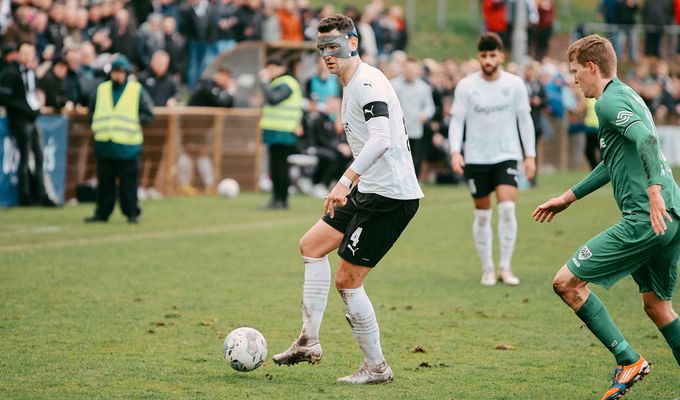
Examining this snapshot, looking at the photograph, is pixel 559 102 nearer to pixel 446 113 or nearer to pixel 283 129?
pixel 446 113

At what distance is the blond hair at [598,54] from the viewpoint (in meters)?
6.62

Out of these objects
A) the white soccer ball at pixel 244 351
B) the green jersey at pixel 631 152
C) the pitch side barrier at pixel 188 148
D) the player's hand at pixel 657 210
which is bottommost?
the pitch side barrier at pixel 188 148

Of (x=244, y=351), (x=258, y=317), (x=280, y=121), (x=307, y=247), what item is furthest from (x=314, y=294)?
(x=280, y=121)

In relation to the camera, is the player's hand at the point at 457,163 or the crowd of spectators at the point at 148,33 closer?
the player's hand at the point at 457,163

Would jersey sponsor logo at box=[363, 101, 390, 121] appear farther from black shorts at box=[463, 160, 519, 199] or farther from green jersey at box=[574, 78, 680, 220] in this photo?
black shorts at box=[463, 160, 519, 199]

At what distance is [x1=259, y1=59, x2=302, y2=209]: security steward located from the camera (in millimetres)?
18328

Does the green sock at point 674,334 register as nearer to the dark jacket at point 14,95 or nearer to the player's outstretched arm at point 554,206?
the player's outstretched arm at point 554,206


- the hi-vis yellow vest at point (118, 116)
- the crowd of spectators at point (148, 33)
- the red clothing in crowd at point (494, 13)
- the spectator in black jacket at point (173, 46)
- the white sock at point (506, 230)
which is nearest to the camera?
the white sock at point (506, 230)

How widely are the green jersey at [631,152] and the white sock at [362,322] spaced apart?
1.59m

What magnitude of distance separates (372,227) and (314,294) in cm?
60

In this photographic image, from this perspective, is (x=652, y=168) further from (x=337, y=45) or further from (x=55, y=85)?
(x=55, y=85)

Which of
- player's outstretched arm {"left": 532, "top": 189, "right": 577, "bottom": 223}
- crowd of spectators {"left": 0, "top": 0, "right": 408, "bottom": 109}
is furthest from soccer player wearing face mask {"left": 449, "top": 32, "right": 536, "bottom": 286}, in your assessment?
crowd of spectators {"left": 0, "top": 0, "right": 408, "bottom": 109}

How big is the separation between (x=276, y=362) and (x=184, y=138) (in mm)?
13734

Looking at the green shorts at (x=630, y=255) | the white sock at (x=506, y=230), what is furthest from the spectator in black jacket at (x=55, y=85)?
the green shorts at (x=630, y=255)
